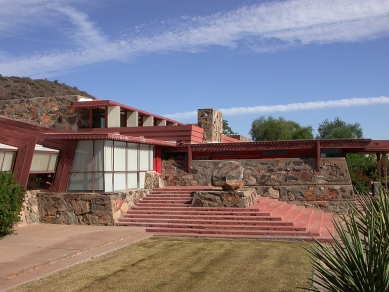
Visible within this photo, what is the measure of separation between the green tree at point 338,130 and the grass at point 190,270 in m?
46.7

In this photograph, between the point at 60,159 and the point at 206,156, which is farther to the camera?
the point at 206,156

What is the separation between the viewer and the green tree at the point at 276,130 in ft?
178

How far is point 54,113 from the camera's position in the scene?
2070 cm

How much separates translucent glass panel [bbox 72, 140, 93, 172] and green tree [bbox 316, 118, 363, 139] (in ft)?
147

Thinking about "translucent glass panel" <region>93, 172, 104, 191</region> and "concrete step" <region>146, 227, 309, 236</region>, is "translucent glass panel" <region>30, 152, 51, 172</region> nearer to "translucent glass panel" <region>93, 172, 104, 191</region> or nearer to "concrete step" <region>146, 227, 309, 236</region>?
"translucent glass panel" <region>93, 172, 104, 191</region>

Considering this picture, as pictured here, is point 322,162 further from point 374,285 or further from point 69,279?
point 374,285

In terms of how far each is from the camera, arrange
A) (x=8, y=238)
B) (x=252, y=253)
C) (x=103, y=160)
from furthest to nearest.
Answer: (x=103, y=160)
(x=8, y=238)
(x=252, y=253)

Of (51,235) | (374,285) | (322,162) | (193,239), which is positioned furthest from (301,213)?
(374,285)

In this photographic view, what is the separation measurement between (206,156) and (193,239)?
7.17 m

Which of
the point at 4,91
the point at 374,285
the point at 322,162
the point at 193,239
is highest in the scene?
the point at 4,91

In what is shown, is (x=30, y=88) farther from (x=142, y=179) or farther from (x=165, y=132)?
(x=142, y=179)

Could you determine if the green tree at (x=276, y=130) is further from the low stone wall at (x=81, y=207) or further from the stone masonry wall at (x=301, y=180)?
the low stone wall at (x=81, y=207)

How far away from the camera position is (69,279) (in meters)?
8.64

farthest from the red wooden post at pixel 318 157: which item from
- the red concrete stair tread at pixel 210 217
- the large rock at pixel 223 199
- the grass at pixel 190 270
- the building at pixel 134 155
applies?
the grass at pixel 190 270
